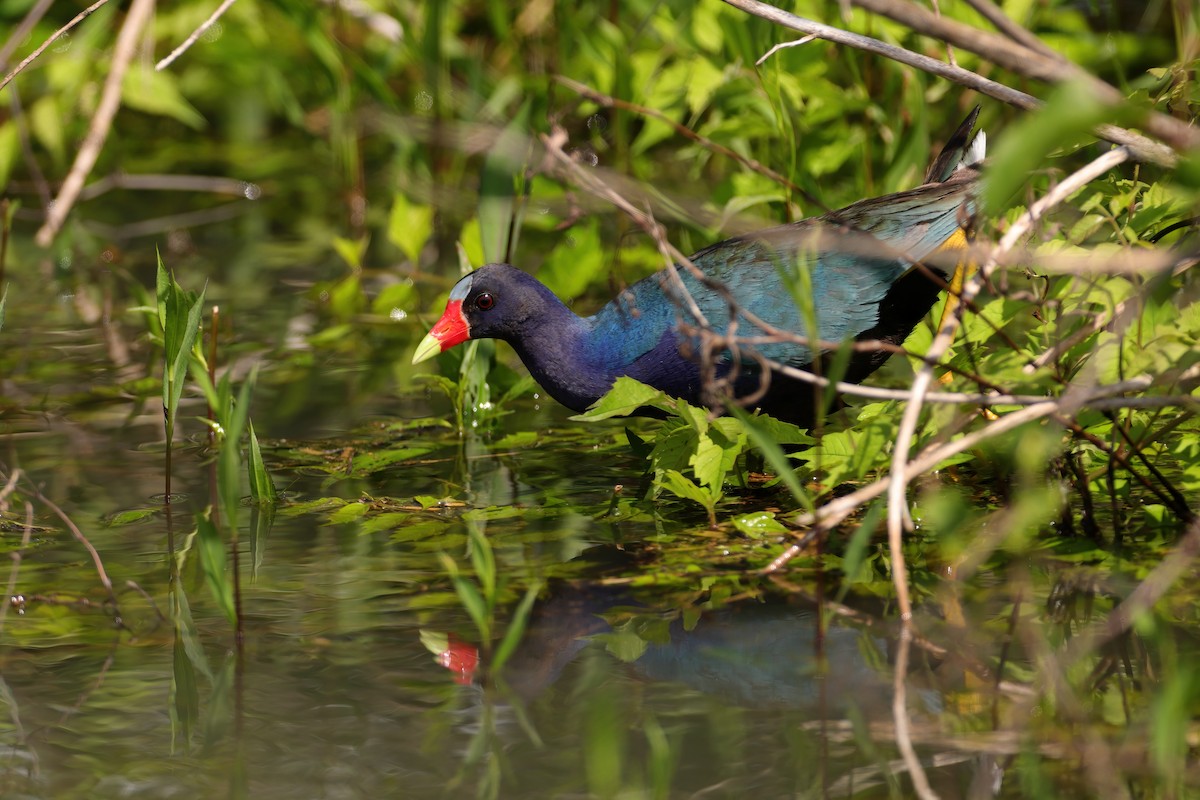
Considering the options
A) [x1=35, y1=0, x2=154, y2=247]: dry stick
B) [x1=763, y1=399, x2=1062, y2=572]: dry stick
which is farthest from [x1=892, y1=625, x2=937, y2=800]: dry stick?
[x1=35, y1=0, x2=154, y2=247]: dry stick

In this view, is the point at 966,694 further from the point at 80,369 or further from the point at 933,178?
the point at 80,369

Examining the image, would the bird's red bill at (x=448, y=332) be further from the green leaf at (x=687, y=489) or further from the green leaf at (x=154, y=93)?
the green leaf at (x=154, y=93)

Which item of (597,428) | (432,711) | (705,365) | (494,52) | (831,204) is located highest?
(494,52)

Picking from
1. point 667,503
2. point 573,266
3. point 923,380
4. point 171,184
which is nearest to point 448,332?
point 573,266

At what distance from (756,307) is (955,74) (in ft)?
2.62

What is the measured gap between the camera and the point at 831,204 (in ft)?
15.9

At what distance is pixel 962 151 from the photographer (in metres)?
3.89

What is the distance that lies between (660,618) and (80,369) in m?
2.57

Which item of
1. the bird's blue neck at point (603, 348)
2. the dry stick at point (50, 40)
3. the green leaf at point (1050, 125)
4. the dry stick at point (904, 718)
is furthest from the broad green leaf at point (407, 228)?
the green leaf at point (1050, 125)

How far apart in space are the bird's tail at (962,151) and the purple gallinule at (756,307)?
0.12 ft

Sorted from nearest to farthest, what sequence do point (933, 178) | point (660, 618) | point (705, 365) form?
1. point (705, 365)
2. point (660, 618)
3. point (933, 178)

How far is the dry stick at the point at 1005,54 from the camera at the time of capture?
210cm

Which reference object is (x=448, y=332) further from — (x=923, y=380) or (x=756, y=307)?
(x=923, y=380)

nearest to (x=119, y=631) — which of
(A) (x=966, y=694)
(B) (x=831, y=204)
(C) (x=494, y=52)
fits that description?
(A) (x=966, y=694)
